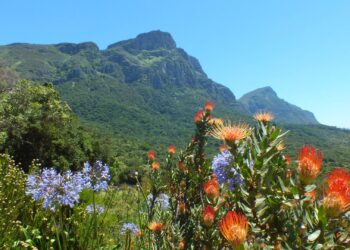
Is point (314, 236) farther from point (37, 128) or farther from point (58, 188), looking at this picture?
point (37, 128)

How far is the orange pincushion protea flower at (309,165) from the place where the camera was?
5.06ft

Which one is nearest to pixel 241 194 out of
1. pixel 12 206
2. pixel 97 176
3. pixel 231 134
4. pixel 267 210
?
pixel 267 210

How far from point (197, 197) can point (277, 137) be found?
1594 mm

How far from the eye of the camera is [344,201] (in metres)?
1.43

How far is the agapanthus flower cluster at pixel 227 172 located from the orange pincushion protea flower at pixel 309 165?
612 mm

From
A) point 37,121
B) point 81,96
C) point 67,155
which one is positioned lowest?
point 67,155

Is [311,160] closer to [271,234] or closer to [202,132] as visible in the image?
[271,234]

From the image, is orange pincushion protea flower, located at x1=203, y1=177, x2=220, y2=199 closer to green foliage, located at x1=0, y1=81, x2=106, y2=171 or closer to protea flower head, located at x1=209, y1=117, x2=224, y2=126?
protea flower head, located at x1=209, y1=117, x2=224, y2=126

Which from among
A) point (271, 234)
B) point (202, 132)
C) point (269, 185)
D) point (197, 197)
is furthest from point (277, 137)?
point (202, 132)

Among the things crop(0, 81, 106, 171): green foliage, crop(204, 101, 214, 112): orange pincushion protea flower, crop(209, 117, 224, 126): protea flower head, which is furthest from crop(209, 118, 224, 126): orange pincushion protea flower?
crop(0, 81, 106, 171): green foliage

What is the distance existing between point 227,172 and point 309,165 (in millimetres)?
735

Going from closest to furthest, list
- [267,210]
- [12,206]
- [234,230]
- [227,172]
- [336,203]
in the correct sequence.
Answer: [234,230] < [336,203] < [267,210] < [227,172] < [12,206]

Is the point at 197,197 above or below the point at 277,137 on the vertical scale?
below

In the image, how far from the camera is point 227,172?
2234 millimetres
